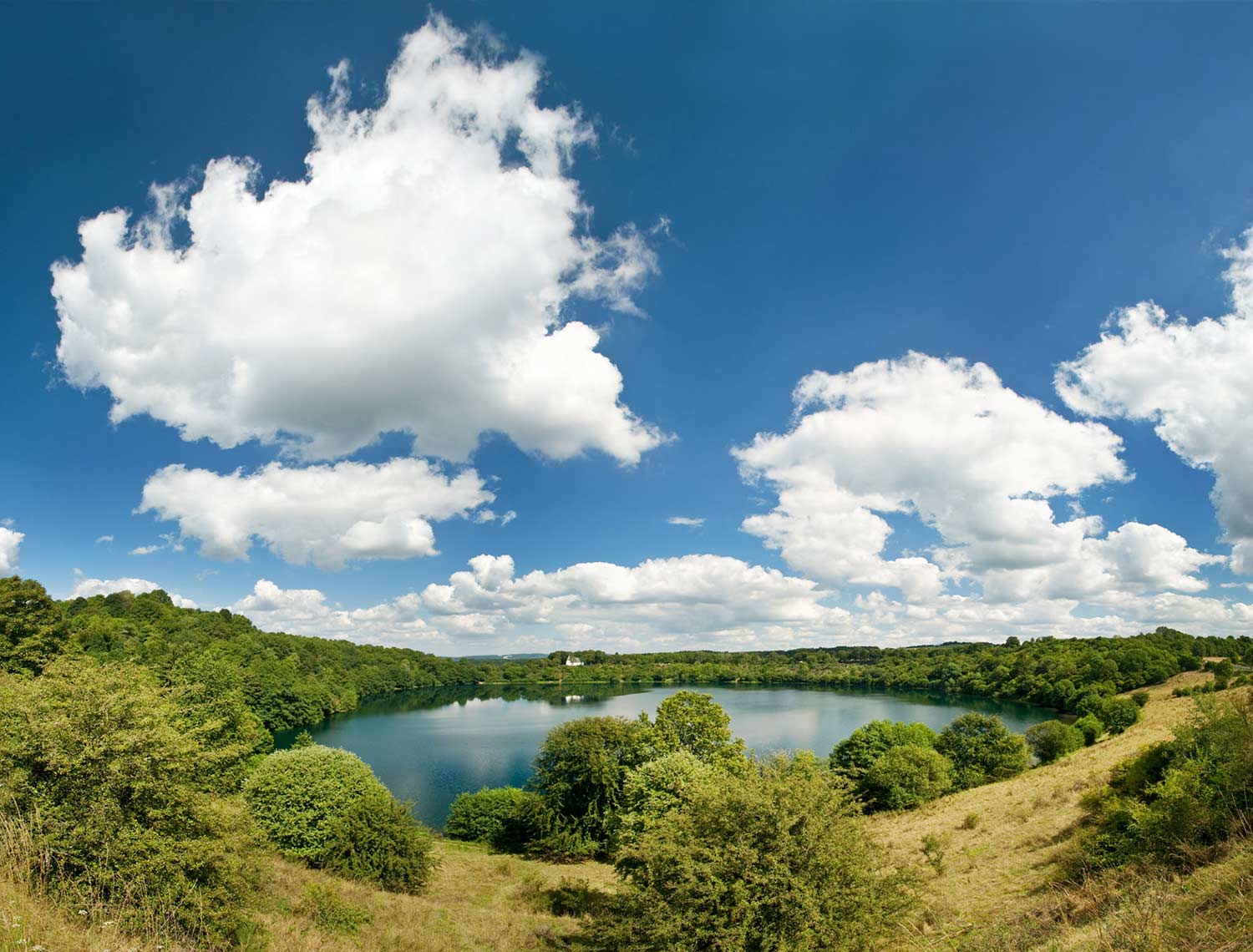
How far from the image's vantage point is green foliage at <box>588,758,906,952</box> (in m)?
10.7

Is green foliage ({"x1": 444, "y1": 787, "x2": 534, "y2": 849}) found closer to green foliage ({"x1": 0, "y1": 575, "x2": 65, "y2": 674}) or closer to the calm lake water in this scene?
the calm lake water

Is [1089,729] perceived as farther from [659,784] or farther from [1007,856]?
[659,784]

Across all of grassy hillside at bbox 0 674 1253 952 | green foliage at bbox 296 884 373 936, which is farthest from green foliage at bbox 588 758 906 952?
green foliage at bbox 296 884 373 936

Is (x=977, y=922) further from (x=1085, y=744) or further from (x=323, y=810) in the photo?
(x=1085, y=744)

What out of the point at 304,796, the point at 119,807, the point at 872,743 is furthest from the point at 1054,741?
the point at 119,807

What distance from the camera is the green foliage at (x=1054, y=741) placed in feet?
147

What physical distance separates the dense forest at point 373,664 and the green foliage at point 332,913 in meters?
28.9

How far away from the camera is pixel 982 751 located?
137 ft

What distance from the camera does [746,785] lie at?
12.4 meters

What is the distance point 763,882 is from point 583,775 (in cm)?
2415

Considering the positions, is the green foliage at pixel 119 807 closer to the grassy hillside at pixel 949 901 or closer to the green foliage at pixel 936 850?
the grassy hillside at pixel 949 901

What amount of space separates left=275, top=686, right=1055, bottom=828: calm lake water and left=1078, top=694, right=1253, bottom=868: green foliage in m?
30.1

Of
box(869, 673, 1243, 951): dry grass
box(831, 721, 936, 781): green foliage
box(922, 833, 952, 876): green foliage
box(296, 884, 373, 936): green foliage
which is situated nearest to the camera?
box(869, 673, 1243, 951): dry grass

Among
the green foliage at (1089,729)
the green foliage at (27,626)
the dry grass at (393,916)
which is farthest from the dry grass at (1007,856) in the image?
the green foliage at (27,626)
